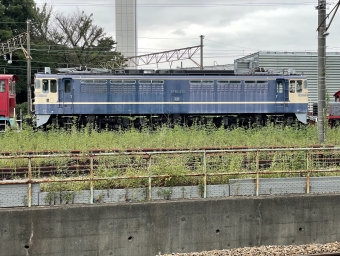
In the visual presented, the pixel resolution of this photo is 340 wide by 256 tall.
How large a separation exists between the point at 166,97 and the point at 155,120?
163cm

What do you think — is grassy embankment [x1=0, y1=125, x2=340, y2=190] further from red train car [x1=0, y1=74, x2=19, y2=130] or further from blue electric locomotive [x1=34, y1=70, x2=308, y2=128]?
red train car [x1=0, y1=74, x2=19, y2=130]

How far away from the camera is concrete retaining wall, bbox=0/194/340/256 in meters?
7.06

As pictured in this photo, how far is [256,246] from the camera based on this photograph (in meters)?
7.98

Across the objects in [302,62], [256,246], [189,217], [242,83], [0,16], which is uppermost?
[0,16]

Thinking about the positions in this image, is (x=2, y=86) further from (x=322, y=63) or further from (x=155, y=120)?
(x=322, y=63)

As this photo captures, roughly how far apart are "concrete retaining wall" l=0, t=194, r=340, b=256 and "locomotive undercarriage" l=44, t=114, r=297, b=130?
521 inches

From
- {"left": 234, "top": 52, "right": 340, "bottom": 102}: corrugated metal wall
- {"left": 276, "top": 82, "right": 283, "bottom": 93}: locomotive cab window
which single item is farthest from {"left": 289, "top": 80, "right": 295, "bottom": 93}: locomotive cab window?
{"left": 234, "top": 52, "right": 340, "bottom": 102}: corrugated metal wall

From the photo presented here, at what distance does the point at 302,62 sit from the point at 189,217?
39229 mm

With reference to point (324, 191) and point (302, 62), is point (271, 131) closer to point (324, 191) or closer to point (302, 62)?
point (324, 191)

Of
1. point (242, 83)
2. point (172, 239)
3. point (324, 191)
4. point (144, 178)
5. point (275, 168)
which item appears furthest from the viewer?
point (242, 83)

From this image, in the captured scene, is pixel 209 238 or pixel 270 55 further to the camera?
pixel 270 55

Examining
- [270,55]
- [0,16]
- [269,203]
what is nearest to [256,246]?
[269,203]

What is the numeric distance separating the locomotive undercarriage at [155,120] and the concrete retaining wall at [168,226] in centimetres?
1324

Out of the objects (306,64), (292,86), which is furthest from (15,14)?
(306,64)
